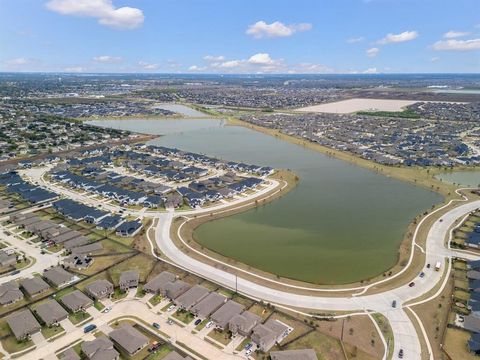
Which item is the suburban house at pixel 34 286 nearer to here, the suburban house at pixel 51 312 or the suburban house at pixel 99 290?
the suburban house at pixel 51 312

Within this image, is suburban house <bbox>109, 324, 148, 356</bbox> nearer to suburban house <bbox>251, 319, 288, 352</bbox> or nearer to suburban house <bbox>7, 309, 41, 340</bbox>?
suburban house <bbox>7, 309, 41, 340</bbox>

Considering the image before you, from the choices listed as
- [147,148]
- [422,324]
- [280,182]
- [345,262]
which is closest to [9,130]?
[147,148]

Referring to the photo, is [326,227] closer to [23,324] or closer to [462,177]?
[23,324]

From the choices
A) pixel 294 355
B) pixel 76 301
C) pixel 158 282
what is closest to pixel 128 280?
pixel 158 282

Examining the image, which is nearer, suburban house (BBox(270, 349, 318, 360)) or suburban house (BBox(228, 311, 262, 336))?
suburban house (BBox(270, 349, 318, 360))

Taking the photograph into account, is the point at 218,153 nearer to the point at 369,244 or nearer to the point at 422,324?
the point at 369,244

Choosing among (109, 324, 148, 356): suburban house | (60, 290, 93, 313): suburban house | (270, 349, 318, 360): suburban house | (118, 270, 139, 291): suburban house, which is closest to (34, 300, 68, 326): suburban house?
(60, 290, 93, 313): suburban house
